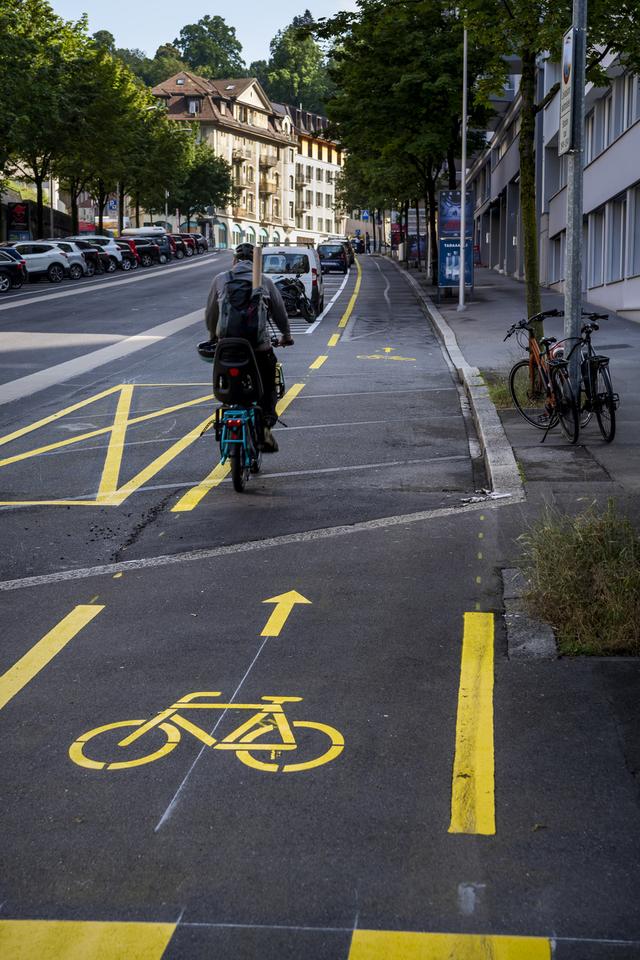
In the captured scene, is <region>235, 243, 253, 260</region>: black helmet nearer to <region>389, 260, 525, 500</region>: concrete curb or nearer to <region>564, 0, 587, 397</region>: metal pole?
<region>389, 260, 525, 500</region>: concrete curb

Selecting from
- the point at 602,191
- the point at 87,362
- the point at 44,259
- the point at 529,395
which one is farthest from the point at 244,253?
the point at 44,259

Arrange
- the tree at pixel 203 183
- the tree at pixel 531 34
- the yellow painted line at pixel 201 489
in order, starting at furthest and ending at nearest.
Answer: the tree at pixel 203 183 < the tree at pixel 531 34 < the yellow painted line at pixel 201 489

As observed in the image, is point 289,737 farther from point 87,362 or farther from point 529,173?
point 87,362

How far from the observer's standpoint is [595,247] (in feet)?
121

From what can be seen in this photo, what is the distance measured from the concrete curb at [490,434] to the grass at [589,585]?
3.14 m

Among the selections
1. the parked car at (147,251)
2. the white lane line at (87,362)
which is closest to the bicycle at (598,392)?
the white lane line at (87,362)

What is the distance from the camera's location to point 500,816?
171 inches

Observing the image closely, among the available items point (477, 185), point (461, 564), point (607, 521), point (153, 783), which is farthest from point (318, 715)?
point (477, 185)

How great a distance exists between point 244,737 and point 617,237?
3028 cm

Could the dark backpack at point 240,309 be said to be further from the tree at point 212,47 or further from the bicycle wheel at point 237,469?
the tree at point 212,47

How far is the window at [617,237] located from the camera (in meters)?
31.8

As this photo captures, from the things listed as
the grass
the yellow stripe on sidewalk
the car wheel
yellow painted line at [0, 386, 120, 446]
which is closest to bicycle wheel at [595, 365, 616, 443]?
the grass

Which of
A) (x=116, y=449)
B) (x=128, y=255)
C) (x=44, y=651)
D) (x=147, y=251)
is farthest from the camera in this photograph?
(x=147, y=251)

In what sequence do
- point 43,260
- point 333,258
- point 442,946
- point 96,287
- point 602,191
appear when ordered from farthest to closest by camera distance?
point 333,258 < point 43,260 < point 96,287 < point 602,191 < point 442,946
